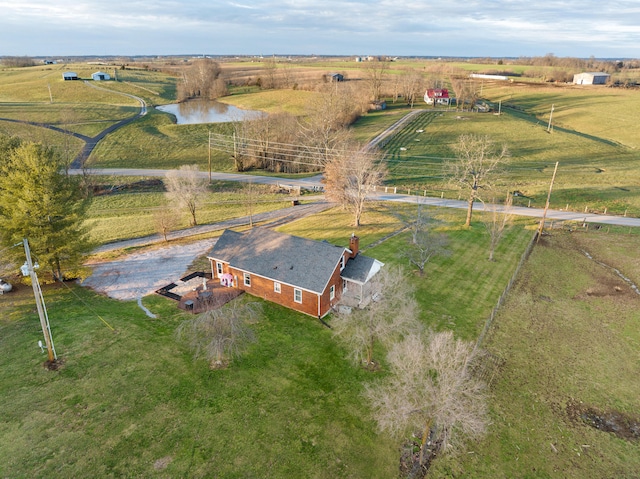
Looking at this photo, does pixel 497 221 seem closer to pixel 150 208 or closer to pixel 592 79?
pixel 150 208

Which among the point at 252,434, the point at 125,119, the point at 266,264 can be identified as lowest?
the point at 252,434

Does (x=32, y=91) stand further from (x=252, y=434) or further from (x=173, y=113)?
(x=252, y=434)

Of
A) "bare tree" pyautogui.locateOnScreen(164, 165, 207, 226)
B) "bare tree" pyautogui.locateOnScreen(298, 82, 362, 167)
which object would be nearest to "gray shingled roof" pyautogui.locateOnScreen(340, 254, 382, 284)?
"bare tree" pyautogui.locateOnScreen(164, 165, 207, 226)

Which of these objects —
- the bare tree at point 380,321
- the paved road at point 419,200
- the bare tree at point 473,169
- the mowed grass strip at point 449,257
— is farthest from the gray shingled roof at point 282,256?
the paved road at point 419,200

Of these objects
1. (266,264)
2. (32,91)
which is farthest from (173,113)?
(266,264)

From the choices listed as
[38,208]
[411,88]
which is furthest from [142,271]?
[411,88]

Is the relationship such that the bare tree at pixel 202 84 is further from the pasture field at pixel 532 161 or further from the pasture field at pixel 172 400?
the pasture field at pixel 172 400
